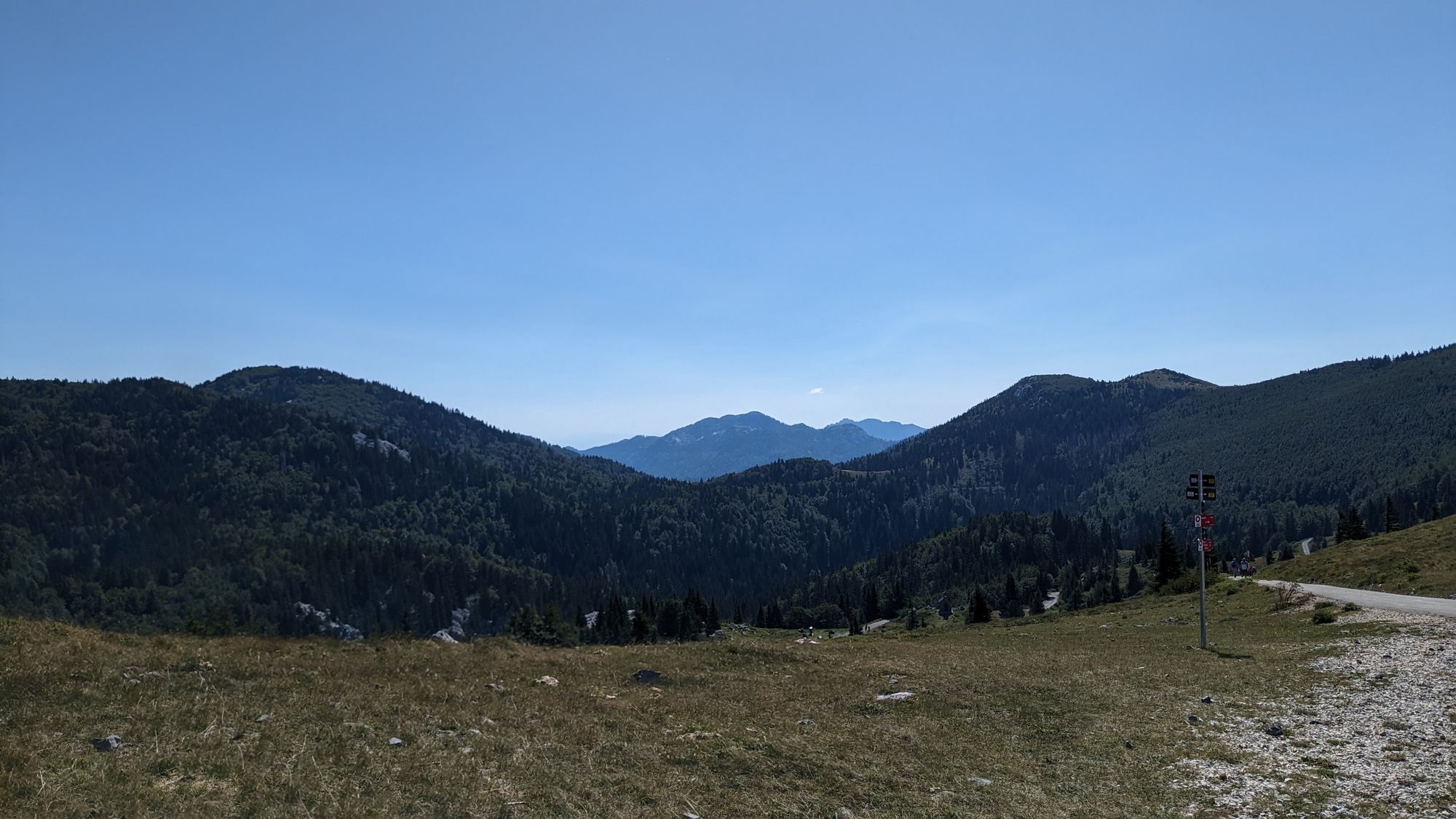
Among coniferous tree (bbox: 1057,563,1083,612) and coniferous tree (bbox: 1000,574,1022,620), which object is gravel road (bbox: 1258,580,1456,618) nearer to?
coniferous tree (bbox: 1057,563,1083,612)

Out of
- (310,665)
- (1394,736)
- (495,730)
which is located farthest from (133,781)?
(1394,736)

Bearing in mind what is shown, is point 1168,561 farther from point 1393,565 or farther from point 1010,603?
point 1010,603

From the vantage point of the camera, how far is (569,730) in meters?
18.9

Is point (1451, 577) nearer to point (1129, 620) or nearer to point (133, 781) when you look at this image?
point (1129, 620)

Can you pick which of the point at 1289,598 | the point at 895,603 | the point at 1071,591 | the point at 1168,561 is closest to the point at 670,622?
the point at 895,603

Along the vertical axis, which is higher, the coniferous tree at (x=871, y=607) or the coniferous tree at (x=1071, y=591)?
the coniferous tree at (x=1071, y=591)

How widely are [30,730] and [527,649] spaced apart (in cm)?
2041

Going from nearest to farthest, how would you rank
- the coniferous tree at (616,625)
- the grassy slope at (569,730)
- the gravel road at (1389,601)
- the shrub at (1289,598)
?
the grassy slope at (569,730)
the gravel road at (1389,601)
the shrub at (1289,598)
the coniferous tree at (616,625)

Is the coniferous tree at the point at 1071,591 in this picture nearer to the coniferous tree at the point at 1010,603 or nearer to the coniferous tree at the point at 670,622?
the coniferous tree at the point at 1010,603

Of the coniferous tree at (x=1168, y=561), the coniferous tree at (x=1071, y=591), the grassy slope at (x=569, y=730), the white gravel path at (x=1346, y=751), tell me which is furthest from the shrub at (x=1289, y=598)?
the coniferous tree at (x=1071, y=591)

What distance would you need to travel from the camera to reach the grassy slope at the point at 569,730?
42.3 feet

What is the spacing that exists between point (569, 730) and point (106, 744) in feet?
31.6

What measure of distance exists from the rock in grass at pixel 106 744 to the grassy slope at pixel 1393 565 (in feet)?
218

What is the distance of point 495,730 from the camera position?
1833cm
